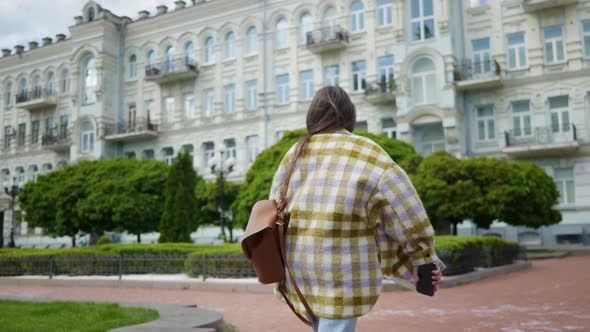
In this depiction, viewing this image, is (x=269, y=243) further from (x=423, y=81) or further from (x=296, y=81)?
(x=296, y=81)

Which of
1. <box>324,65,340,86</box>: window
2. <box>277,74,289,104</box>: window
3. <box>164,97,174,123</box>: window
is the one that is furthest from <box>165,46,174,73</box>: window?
<box>324,65,340,86</box>: window

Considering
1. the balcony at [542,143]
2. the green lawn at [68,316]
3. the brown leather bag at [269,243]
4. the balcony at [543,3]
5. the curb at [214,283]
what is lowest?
the curb at [214,283]

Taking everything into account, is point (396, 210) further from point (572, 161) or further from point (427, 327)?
point (572, 161)

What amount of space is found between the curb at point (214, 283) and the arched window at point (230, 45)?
21.3 meters

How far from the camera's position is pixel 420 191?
62.7 ft

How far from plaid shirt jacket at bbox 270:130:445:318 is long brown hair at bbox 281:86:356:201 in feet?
0.60

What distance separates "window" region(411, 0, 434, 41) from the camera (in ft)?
88.4

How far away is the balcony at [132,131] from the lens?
3476 cm

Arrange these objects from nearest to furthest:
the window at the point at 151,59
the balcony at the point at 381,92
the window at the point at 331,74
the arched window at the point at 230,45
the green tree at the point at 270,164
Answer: the green tree at the point at 270,164 < the balcony at the point at 381,92 < the window at the point at 331,74 < the arched window at the point at 230,45 < the window at the point at 151,59

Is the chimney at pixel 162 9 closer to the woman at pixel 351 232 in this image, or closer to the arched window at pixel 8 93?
the arched window at pixel 8 93

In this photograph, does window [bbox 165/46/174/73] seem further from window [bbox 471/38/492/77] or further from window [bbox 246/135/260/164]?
window [bbox 471/38/492/77]

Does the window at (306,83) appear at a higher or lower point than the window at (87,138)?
higher

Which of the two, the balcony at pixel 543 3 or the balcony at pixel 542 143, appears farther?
the balcony at pixel 543 3

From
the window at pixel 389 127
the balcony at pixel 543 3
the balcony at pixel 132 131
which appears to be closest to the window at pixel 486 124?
the window at pixel 389 127
